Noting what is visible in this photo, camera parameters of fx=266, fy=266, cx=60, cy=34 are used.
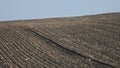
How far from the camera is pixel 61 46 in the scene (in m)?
8.17

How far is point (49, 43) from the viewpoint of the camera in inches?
341

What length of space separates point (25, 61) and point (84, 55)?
5.12ft

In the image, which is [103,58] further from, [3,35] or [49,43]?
[3,35]

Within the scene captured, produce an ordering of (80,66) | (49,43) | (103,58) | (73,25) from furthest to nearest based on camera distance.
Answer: (73,25) → (49,43) → (103,58) → (80,66)

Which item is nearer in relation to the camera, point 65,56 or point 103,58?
point 103,58

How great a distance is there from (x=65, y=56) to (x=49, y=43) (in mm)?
1609

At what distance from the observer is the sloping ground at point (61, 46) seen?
6.60m

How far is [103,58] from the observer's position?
661cm

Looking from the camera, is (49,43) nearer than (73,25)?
Yes

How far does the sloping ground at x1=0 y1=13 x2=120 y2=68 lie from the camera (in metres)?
6.60

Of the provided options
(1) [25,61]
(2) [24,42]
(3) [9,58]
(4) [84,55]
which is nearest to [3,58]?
(3) [9,58]

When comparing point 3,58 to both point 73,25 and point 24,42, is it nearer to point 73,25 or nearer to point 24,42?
point 24,42

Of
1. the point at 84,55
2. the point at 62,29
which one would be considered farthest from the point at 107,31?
the point at 84,55

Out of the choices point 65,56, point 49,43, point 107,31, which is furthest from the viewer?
point 107,31
